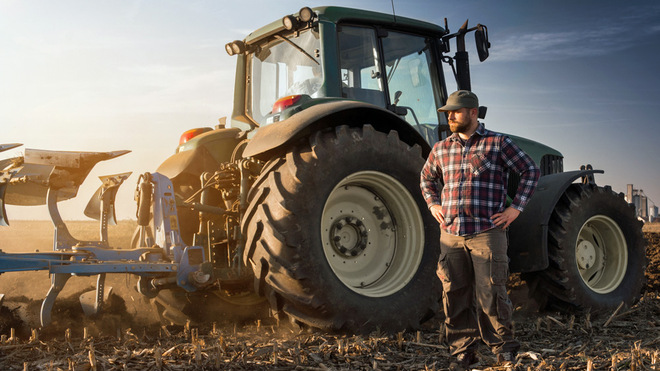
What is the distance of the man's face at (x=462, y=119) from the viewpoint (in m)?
3.71

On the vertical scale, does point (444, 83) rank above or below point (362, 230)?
above

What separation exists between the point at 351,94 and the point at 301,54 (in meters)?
0.55

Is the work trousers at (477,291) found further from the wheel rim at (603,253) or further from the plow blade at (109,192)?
the wheel rim at (603,253)

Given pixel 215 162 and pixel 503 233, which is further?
pixel 215 162

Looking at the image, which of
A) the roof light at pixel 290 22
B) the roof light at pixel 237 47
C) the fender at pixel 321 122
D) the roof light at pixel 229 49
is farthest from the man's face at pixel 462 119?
the roof light at pixel 229 49

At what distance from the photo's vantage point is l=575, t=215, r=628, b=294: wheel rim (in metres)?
5.97

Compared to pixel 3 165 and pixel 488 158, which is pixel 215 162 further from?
pixel 488 158

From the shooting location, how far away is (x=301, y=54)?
202 inches

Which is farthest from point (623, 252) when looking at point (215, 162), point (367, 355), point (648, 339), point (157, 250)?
point (157, 250)

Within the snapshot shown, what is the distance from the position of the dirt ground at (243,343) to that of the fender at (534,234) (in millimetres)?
492

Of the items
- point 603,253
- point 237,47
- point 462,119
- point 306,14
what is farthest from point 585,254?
point 237,47

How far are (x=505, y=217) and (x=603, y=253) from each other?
10.4 ft

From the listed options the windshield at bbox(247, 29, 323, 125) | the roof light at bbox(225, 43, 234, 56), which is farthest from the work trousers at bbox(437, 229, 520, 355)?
the roof light at bbox(225, 43, 234, 56)

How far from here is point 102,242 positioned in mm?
4621
